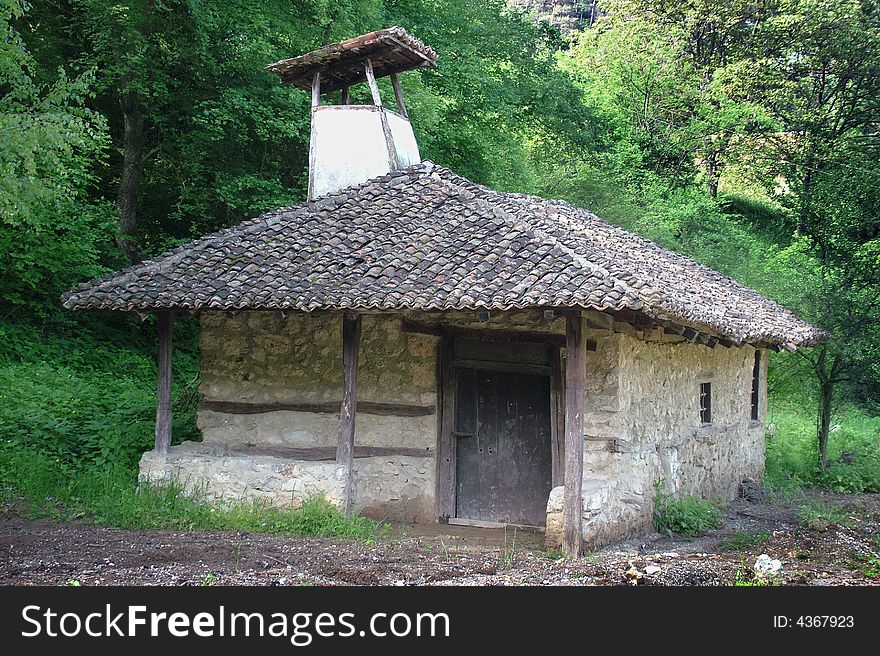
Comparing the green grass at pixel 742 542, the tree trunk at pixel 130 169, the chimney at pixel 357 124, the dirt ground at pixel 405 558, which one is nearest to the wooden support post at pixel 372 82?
the chimney at pixel 357 124

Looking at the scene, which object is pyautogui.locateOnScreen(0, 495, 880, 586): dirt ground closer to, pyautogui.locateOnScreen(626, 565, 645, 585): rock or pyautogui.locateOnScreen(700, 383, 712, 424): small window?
pyautogui.locateOnScreen(626, 565, 645, 585): rock

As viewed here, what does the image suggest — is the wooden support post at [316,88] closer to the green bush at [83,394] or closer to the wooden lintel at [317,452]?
the green bush at [83,394]

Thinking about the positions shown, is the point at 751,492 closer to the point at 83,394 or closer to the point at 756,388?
the point at 756,388

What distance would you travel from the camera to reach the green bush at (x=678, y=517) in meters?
9.84

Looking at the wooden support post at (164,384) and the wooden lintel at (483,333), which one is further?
the wooden support post at (164,384)

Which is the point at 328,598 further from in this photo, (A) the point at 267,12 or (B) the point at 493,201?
(A) the point at 267,12

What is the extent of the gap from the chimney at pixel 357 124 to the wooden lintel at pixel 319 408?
9.91ft

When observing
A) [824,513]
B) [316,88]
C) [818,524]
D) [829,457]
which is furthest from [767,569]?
[829,457]

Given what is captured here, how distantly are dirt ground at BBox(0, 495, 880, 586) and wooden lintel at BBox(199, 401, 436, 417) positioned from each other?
1.30 metres

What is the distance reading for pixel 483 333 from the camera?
32.0ft

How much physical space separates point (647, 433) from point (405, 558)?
3408 millimetres

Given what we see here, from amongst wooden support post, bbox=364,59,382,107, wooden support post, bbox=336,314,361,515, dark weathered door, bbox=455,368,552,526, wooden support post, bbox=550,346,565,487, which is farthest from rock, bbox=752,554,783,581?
wooden support post, bbox=364,59,382,107

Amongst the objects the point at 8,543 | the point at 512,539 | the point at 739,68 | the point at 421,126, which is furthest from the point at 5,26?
the point at 739,68

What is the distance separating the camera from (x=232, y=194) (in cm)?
1566
